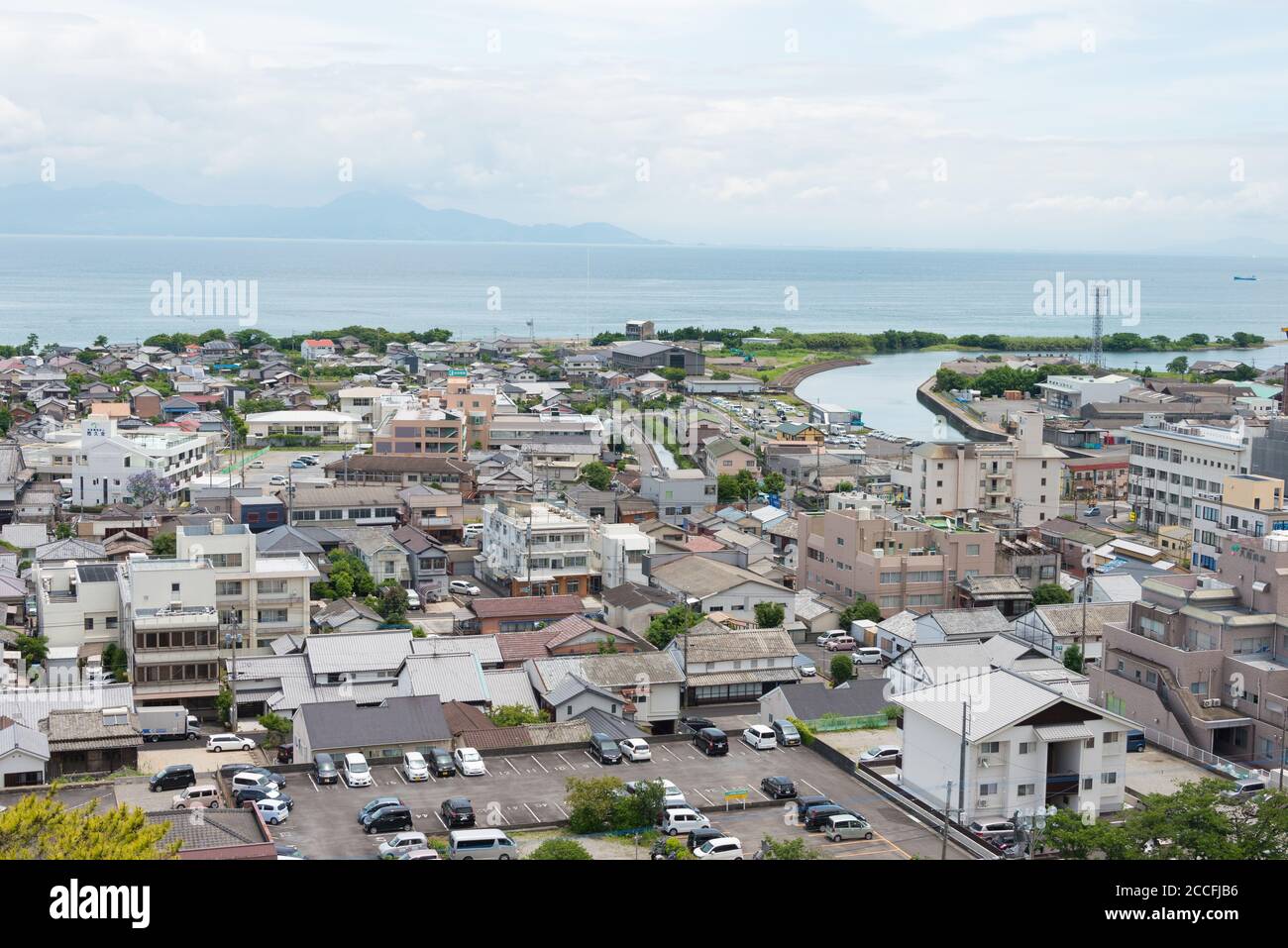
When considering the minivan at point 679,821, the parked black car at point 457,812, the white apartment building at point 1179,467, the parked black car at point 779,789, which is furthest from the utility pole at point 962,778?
the white apartment building at point 1179,467

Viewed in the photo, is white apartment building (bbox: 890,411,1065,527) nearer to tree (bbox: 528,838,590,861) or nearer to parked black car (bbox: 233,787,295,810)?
parked black car (bbox: 233,787,295,810)

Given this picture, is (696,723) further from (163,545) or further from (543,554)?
(163,545)

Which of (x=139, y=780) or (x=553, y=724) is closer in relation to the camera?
(x=139, y=780)

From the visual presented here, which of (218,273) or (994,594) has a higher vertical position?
(218,273)

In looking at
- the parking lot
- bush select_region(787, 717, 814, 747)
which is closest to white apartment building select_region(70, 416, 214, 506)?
the parking lot
